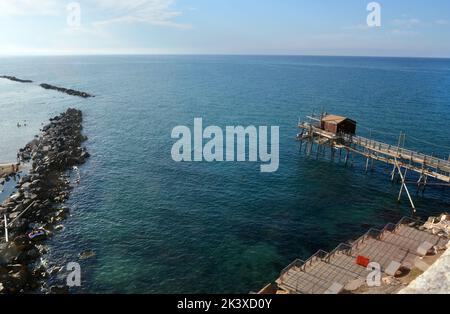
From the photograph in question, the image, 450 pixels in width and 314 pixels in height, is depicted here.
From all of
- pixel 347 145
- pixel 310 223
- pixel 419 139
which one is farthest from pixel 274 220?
pixel 419 139

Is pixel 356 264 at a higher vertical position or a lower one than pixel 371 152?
lower

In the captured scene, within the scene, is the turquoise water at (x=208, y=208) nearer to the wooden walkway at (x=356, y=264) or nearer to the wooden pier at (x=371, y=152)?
the wooden pier at (x=371, y=152)

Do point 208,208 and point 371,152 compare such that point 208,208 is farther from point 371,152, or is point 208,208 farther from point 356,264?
point 371,152

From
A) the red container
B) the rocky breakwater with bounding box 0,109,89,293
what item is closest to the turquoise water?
the rocky breakwater with bounding box 0,109,89,293

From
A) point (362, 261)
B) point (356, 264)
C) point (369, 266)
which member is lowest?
point (356, 264)

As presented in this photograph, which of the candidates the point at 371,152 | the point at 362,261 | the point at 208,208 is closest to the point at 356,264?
the point at 362,261

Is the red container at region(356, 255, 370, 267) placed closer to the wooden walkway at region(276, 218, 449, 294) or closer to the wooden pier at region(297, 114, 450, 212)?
the wooden walkway at region(276, 218, 449, 294)
